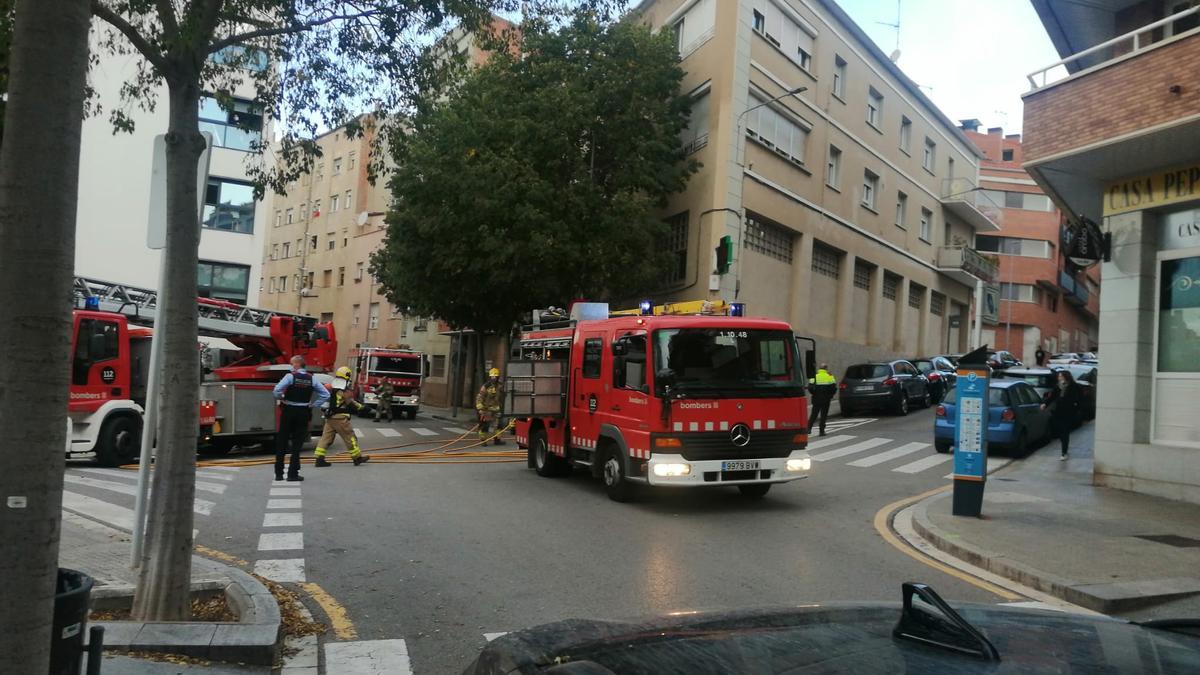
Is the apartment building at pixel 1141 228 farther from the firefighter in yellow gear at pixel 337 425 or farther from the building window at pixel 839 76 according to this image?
the building window at pixel 839 76

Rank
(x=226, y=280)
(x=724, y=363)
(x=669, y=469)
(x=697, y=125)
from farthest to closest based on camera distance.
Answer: (x=226, y=280) → (x=697, y=125) → (x=724, y=363) → (x=669, y=469)

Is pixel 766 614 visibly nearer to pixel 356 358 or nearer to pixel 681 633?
pixel 681 633

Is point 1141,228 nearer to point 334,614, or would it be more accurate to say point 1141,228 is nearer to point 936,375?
point 334,614

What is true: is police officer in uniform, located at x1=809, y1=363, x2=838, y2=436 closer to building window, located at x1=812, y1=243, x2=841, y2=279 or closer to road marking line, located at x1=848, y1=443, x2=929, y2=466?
road marking line, located at x1=848, y1=443, x2=929, y2=466

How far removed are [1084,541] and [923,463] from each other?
7.11 meters

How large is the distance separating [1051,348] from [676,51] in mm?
43683

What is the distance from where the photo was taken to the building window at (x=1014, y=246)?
187ft

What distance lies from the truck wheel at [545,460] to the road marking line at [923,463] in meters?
6.06

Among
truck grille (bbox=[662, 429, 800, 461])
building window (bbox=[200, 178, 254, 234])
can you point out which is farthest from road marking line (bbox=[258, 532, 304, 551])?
building window (bbox=[200, 178, 254, 234])

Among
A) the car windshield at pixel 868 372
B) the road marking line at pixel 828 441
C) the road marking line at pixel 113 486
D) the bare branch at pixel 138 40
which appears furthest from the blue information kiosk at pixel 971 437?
the car windshield at pixel 868 372

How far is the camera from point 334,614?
5.96 meters

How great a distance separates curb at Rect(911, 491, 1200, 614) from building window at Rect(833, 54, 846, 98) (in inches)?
953

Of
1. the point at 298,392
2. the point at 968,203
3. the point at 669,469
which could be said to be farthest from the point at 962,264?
the point at 298,392

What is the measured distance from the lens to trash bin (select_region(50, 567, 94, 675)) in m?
3.23
